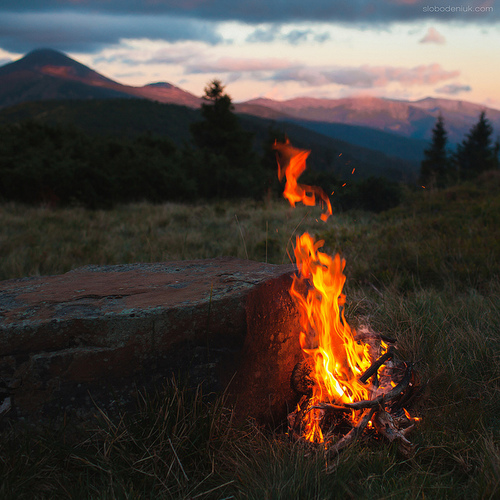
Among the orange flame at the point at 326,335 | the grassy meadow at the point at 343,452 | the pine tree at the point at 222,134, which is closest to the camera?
the grassy meadow at the point at 343,452

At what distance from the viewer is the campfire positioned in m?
2.02

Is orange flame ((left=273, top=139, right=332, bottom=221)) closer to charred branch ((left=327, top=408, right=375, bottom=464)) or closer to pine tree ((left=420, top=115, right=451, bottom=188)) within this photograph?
charred branch ((left=327, top=408, right=375, bottom=464))

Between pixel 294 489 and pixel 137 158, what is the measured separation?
13.8m

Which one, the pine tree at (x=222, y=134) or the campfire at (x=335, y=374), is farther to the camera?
the pine tree at (x=222, y=134)

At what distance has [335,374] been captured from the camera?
231 cm

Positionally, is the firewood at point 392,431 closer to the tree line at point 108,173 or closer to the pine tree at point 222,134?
the tree line at point 108,173

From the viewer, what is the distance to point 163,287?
93.9 inches

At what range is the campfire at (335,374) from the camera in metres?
2.02

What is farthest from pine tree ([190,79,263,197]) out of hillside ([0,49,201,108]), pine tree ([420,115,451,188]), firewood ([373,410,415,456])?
hillside ([0,49,201,108])

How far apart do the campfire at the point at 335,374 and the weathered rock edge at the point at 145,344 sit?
146 millimetres

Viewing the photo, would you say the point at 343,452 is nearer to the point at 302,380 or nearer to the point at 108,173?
the point at 302,380

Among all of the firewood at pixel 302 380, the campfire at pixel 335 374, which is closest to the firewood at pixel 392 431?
the campfire at pixel 335 374

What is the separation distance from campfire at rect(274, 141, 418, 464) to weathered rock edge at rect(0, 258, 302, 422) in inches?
5.8

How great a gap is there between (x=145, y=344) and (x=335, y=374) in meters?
1.09
